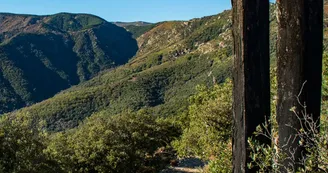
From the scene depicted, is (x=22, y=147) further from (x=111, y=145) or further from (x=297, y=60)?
(x=297, y=60)

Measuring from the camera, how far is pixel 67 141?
82.9 feet

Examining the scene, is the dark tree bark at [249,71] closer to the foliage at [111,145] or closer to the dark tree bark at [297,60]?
the dark tree bark at [297,60]

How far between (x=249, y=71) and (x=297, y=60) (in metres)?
0.51

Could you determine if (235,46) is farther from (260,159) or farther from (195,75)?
(195,75)

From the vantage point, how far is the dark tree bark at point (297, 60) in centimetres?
323

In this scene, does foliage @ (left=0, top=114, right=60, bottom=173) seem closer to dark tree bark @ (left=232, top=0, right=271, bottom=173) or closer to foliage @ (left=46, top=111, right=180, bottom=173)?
foliage @ (left=46, top=111, right=180, bottom=173)

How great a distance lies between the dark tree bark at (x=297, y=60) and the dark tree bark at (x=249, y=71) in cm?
24

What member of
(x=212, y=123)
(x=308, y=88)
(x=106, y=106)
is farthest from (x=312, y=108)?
(x=106, y=106)

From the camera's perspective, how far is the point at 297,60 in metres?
3.30

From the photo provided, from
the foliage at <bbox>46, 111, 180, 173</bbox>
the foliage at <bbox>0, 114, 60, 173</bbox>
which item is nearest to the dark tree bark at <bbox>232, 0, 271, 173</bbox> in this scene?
the foliage at <bbox>0, 114, 60, 173</bbox>

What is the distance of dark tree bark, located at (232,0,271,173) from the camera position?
11.5ft

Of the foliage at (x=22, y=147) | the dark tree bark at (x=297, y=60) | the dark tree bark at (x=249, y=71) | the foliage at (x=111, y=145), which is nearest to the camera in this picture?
the dark tree bark at (x=297, y=60)

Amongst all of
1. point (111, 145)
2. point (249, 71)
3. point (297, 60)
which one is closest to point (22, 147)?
point (111, 145)

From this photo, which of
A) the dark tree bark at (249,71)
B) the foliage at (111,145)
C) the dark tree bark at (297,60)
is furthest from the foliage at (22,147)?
the dark tree bark at (297,60)
